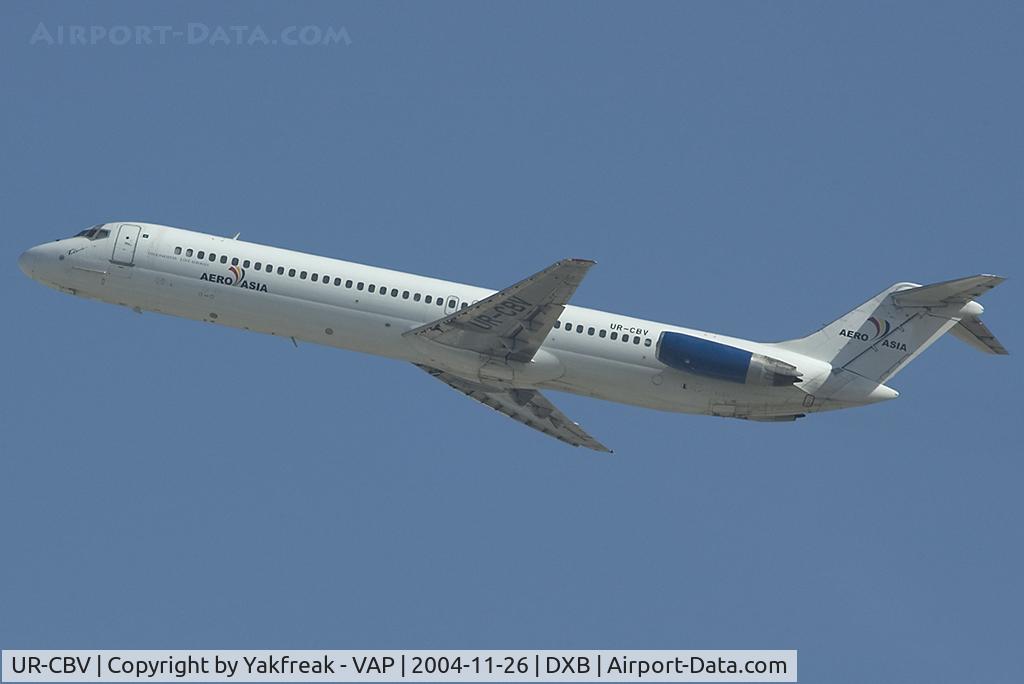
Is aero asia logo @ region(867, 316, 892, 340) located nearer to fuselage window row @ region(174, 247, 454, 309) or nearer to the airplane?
the airplane

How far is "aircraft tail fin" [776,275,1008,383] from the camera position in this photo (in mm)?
44344

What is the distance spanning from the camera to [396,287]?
45.6 m

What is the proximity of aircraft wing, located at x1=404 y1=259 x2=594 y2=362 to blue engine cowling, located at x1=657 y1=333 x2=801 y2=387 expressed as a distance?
357 cm

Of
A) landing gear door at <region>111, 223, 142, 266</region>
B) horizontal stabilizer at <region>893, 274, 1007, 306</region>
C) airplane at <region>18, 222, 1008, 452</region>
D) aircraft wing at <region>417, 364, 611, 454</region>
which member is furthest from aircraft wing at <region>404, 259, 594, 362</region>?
horizontal stabilizer at <region>893, 274, 1007, 306</region>

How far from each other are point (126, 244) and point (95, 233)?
1.39 meters

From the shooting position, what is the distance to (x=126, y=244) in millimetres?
47469

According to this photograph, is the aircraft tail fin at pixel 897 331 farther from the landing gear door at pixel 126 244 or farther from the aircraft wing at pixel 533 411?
the landing gear door at pixel 126 244

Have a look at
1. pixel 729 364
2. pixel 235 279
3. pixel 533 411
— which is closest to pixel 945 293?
pixel 729 364

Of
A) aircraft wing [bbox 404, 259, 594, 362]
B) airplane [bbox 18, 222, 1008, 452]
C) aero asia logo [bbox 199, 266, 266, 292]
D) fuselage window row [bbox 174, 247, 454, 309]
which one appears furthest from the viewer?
aero asia logo [bbox 199, 266, 266, 292]

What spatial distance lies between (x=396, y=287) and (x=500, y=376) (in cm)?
394

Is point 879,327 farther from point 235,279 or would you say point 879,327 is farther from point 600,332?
point 235,279

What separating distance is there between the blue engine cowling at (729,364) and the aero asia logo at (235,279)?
12.1 m

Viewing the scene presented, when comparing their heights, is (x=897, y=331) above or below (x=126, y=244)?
below

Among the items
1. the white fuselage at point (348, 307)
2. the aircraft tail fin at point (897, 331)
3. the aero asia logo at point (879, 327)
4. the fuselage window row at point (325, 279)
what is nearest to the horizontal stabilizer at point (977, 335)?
the aircraft tail fin at point (897, 331)
